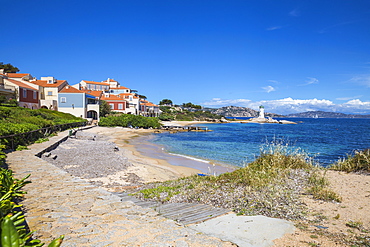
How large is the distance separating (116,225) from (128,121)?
4867 centimetres

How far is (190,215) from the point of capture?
18.5ft

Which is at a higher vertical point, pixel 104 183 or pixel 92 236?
pixel 92 236

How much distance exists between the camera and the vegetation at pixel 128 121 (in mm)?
48766

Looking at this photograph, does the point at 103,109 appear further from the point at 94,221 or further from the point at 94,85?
the point at 94,221

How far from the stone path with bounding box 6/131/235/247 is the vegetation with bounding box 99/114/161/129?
142 ft

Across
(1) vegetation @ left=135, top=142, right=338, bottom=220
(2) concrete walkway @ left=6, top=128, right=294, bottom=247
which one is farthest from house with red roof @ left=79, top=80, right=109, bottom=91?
(2) concrete walkway @ left=6, top=128, right=294, bottom=247

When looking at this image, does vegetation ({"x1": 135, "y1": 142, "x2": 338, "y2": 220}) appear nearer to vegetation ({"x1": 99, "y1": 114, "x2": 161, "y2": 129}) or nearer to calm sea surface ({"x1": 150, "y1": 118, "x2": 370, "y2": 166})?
calm sea surface ({"x1": 150, "y1": 118, "x2": 370, "y2": 166})

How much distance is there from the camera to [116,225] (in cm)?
457

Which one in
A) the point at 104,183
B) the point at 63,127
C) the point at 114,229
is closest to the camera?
the point at 114,229

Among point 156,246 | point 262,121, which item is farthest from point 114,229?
point 262,121

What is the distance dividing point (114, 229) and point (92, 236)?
0.43 m

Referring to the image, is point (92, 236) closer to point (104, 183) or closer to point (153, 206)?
point (153, 206)

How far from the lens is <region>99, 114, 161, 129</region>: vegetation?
48.8 m

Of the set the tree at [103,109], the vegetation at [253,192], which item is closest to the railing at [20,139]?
the vegetation at [253,192]
